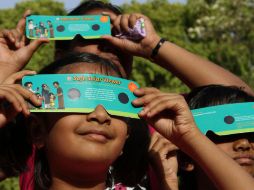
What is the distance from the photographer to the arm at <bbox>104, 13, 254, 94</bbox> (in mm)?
3252

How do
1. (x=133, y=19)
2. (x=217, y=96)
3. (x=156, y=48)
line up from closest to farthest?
(x=217, y=96), (x=133, y=19), (x=156, y=48)

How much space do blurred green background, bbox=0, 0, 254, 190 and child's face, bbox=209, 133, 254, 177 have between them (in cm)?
498

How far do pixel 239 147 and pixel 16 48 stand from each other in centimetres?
118

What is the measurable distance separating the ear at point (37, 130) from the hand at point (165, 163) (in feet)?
1.87

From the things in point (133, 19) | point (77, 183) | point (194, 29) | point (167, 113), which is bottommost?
point (77, 183)

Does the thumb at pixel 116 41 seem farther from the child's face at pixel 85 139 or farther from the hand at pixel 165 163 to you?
the child's face at pixel 85 139

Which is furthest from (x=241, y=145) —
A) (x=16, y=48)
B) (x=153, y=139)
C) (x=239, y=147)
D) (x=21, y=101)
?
(x=16, y=48)

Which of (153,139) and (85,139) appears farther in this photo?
(153,139)

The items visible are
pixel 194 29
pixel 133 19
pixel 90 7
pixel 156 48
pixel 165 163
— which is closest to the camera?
pixel 165 163

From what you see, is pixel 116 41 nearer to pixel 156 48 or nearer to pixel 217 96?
pixel 156 48

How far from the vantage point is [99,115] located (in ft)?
8.02

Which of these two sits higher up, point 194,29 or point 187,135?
point 194,29

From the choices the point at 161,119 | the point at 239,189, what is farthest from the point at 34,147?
the point at 239,189

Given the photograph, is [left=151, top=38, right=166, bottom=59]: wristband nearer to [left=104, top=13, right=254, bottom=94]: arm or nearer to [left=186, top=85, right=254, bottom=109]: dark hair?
[left=104, top=13, right=254, bottom=94]: arm
